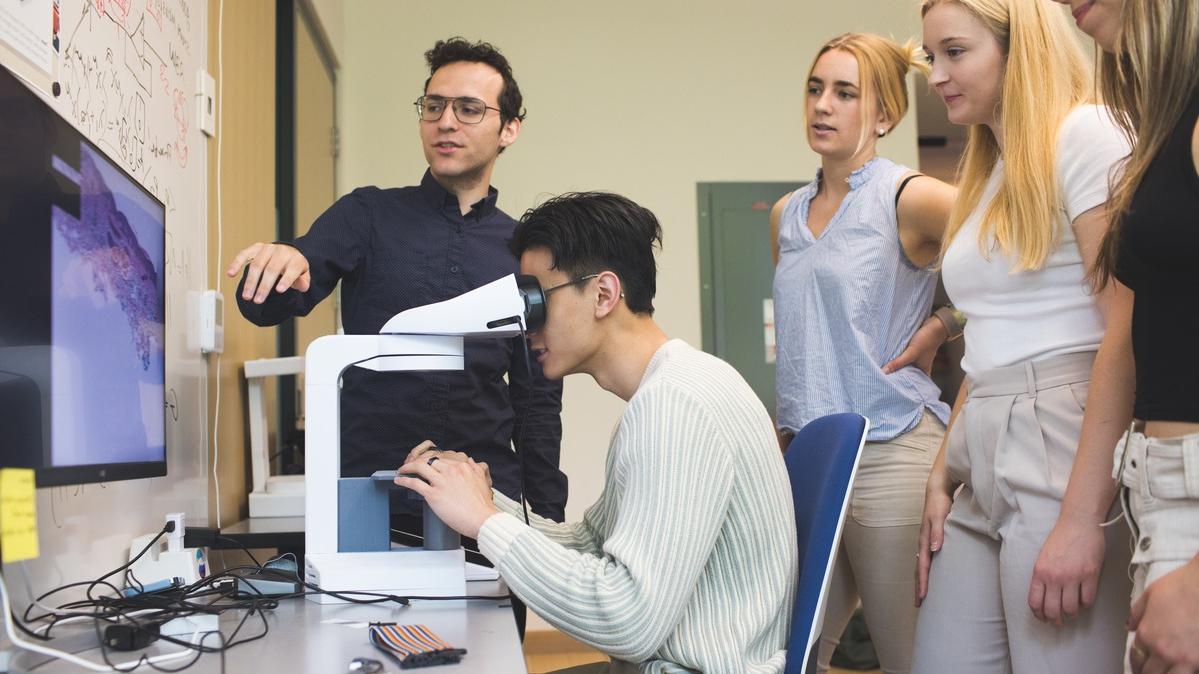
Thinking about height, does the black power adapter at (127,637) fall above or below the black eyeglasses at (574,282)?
below

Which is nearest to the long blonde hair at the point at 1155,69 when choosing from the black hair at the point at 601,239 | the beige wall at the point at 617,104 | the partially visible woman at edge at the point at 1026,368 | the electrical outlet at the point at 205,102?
the partially visible woman at edge at the point at 1026,368

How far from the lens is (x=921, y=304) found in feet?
6.07

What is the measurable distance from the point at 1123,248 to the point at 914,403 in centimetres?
75

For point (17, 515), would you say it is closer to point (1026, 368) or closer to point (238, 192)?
point (1026, 368)

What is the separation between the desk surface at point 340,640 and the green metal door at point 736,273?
114 inches

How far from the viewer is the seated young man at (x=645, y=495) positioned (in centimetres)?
108

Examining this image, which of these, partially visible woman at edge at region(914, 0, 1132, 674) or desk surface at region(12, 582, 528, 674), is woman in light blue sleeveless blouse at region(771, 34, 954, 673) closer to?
partially visible woman at edge at region(914, 0, 1132, 674)

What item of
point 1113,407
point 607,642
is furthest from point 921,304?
point 607,642

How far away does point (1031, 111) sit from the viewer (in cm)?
133

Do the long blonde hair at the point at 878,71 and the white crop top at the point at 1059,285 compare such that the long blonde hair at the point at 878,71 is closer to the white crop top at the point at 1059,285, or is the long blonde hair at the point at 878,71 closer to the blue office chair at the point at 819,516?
the white crop top at the point at 1059,285

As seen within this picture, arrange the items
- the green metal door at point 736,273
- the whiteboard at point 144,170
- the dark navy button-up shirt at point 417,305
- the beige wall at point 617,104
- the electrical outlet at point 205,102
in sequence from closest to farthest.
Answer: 1. the whiteboard at point 144,170
2. the dark navy button-up shirt at point 417,305
3. the electrical outlet at point 205,102
4. the beige wall at point 617,104
5. the green metal door at point 736,273

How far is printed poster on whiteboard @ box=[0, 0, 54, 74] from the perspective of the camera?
115cm

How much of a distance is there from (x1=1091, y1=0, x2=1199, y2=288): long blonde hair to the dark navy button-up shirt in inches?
41.0

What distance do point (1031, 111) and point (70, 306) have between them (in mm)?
1199
